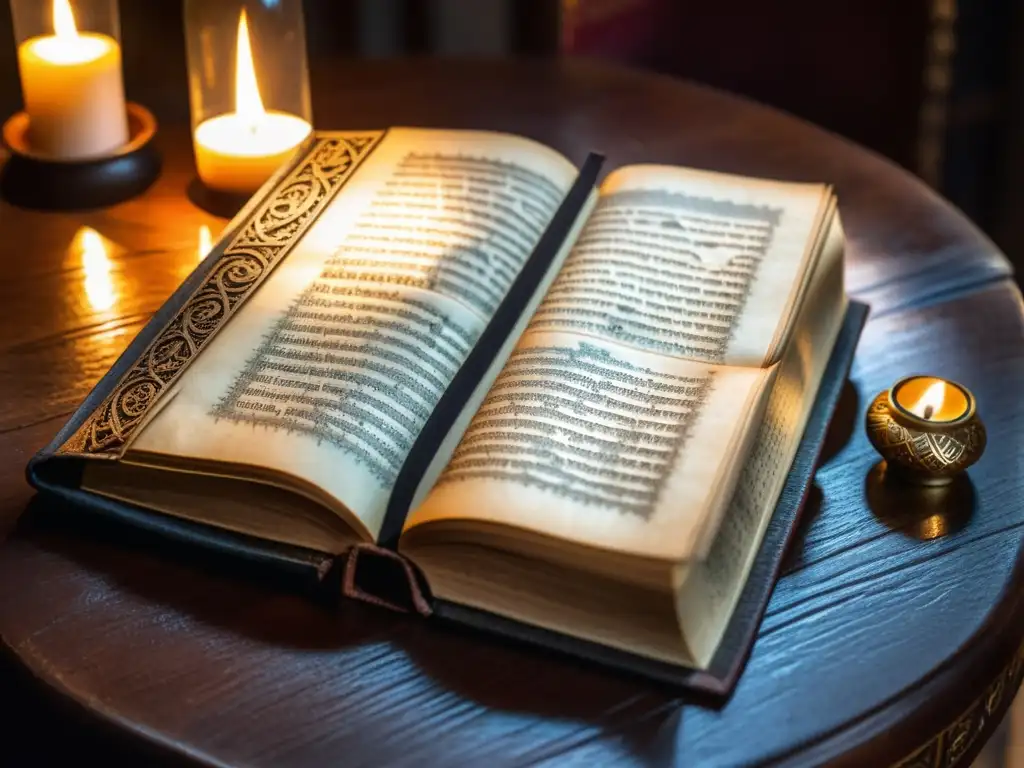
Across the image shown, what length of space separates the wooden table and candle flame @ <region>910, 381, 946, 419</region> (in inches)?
1.6

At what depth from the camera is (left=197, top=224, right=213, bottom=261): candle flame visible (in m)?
0.97

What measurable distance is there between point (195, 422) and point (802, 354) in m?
0.36

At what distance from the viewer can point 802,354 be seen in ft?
2.58

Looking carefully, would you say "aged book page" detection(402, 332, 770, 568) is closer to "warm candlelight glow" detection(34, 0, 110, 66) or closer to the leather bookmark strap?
the leather bookmark strap

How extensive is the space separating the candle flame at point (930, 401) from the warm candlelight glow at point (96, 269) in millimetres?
547

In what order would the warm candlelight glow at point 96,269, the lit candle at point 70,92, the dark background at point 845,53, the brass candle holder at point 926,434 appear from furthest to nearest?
the dark background at point 845,53, the lit candle at point 70,92, the warm candlelight glow at point 96,269, the brass candle holder at point 926,434

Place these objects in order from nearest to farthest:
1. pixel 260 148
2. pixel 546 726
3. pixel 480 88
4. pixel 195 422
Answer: pixel 546 726 → pixel 195 422 → pixel 260 148 → pixel 480 88

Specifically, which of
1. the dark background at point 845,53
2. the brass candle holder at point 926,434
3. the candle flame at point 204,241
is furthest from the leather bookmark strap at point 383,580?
the dark background at point 845,53

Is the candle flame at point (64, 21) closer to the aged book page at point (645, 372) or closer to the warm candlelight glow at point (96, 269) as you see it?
the warm candlelight glow at point (96, 269)

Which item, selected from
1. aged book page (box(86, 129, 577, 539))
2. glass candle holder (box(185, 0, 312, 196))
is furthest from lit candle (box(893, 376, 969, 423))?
glass candle holder (box(185, 0, 312, 196))

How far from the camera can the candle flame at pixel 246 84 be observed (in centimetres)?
99

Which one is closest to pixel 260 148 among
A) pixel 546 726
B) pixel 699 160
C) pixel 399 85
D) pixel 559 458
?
pixel 399 85

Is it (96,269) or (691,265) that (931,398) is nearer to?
(691,265)

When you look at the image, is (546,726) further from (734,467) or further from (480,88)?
(480,88)
